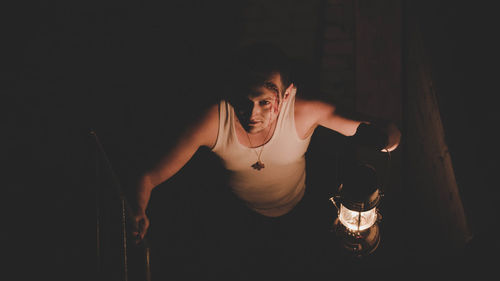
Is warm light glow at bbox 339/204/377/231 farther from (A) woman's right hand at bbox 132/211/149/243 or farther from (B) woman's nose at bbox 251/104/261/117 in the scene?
(A) woman's right hand at bbox 132/211/149/243

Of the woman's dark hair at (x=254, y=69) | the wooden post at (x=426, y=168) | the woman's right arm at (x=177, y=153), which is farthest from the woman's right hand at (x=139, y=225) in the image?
the wooden post at (x=426, y=168)

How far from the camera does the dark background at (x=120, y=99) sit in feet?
5.03

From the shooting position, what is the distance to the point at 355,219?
1.64 meters

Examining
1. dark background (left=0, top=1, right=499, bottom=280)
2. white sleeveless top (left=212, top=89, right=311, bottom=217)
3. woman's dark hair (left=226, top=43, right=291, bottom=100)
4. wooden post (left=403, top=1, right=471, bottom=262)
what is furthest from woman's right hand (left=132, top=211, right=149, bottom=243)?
wooden post (left=403, top=1, right=471, bottom=262)

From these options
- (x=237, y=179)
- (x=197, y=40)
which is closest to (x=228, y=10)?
(x=197, y=40)

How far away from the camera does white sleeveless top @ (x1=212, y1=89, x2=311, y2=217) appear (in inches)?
83.7

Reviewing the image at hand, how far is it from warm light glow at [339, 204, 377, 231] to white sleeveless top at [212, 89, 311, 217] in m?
0.76

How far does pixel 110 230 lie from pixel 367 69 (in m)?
2.89

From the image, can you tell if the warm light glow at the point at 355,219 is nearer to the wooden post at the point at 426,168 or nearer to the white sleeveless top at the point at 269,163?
the wooden post at the point at 426,168

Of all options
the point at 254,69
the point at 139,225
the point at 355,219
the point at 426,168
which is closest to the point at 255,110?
the point at 254,69

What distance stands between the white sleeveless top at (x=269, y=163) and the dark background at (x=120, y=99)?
291 mm

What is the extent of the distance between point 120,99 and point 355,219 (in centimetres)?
295

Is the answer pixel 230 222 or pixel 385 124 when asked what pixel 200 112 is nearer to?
pixel 385 124

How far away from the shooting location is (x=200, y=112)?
6.82 feet
